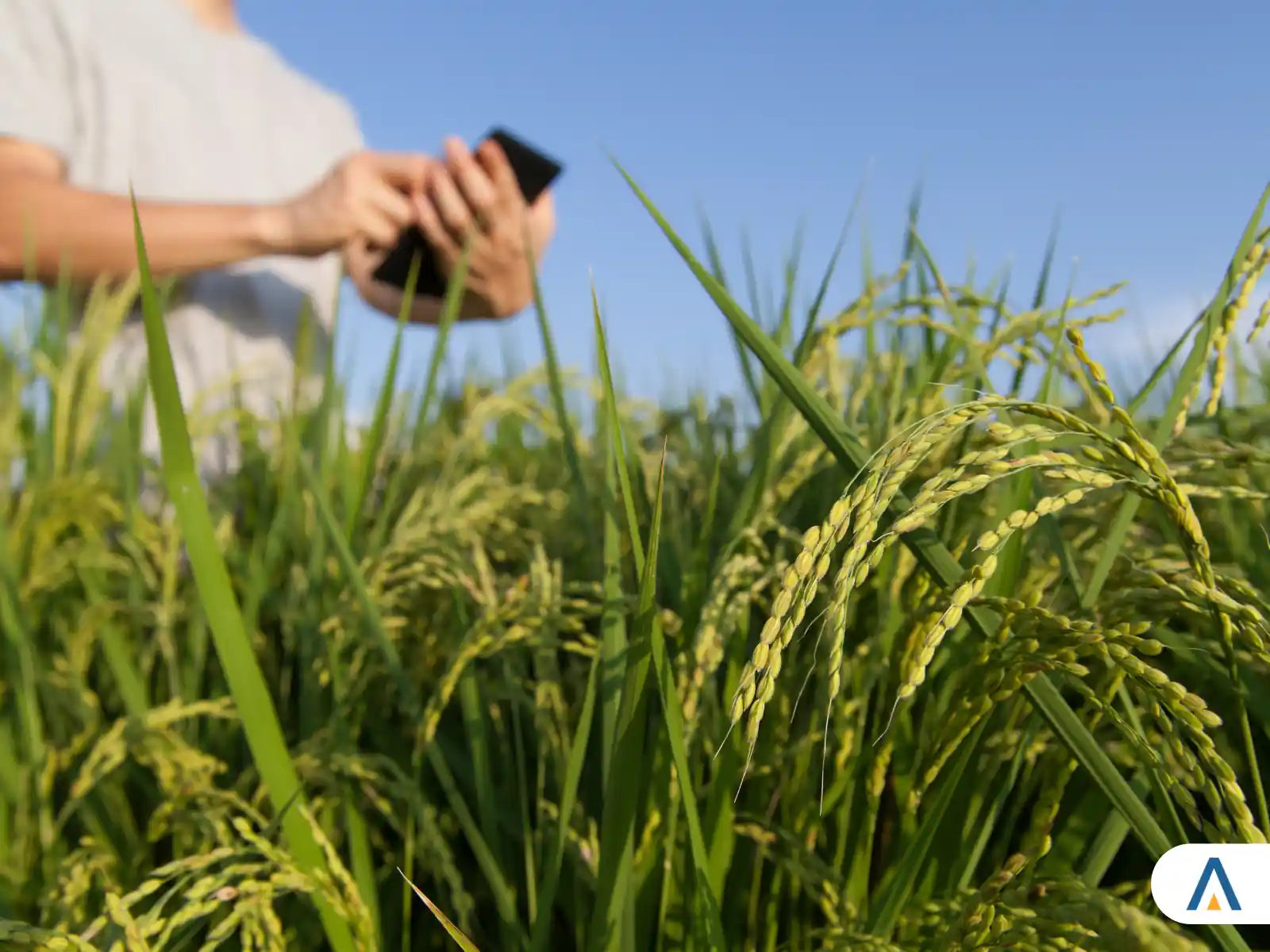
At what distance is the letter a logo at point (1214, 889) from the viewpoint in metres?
0.45

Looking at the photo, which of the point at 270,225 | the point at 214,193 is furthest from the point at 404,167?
the point at 214,193

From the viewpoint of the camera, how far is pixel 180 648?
3.64ft

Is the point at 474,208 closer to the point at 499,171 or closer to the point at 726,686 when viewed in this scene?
the point at 499,171

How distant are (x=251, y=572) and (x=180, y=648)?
18cm

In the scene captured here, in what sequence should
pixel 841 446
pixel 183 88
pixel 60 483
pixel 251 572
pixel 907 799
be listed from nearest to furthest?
pixel 841 446
pixel 907 799
pixel 251 572
pixel 60 483
pixel 183 88

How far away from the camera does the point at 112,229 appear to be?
1.85 meters

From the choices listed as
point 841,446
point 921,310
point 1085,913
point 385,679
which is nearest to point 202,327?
point 385,679

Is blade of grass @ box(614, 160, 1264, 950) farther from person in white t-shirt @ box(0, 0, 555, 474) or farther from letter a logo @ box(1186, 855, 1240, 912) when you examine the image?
person in white t-shirt @ box(0, 0, 555, 474)

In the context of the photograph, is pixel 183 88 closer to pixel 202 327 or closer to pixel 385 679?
pixel 202 327

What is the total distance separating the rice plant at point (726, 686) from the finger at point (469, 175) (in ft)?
2.63

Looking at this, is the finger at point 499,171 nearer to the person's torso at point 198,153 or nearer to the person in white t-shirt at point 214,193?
the person in white t-shirt at point 214,193

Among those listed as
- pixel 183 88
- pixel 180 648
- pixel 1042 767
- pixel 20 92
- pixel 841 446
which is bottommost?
pixel 180 648

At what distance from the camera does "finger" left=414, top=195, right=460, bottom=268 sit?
1.91 metres

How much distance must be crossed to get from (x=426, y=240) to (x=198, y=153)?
0.87 m
